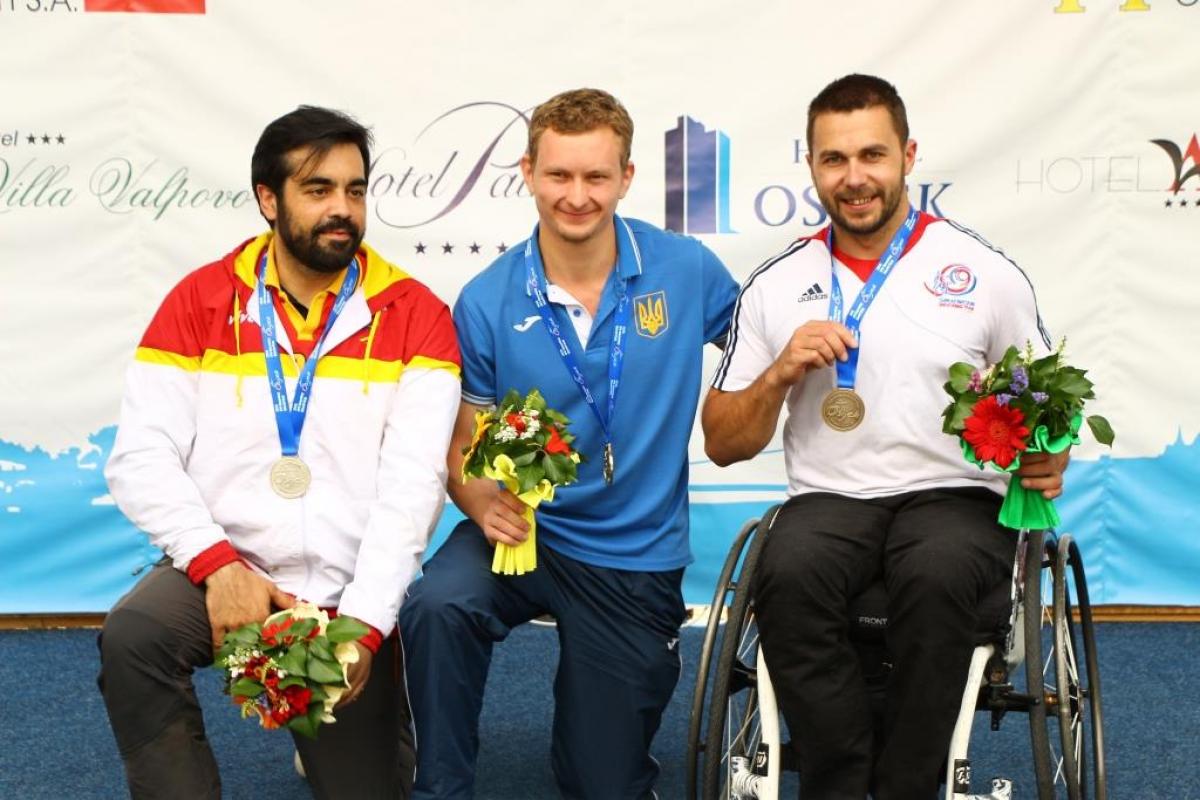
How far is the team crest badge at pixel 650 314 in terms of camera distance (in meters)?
4.06

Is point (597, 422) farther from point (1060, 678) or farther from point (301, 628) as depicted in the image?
point (1060, 678)

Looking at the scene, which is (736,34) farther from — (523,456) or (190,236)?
(523,456)

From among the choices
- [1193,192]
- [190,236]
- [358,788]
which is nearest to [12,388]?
[190,236]

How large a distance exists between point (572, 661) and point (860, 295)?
113 cm

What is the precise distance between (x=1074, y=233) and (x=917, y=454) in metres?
2.29

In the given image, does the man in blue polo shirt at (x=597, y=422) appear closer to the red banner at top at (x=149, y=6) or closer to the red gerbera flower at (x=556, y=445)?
the red gerbera flower at (x=556, y=445)

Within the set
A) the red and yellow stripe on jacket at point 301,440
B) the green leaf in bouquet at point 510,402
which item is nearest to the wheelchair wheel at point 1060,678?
the green leaf in bouquet at point 510,402

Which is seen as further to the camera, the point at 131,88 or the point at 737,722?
the point at 131,88

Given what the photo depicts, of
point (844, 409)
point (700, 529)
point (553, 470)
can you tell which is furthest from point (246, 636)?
point (700, 529)

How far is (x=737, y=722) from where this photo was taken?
5121mm

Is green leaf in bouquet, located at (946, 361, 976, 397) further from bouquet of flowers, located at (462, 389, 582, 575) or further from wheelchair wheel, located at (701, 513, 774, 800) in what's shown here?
bouquet of flowers, located at (462, 389, 582, 575)

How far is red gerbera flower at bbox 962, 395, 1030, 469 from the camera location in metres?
3.44

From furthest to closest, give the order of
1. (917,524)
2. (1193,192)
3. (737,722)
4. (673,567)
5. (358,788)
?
(1193,192) < (737,722) < (673,567) < (358,788) < (917,524)

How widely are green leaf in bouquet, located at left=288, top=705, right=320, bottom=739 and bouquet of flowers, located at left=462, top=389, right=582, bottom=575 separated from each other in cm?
64
